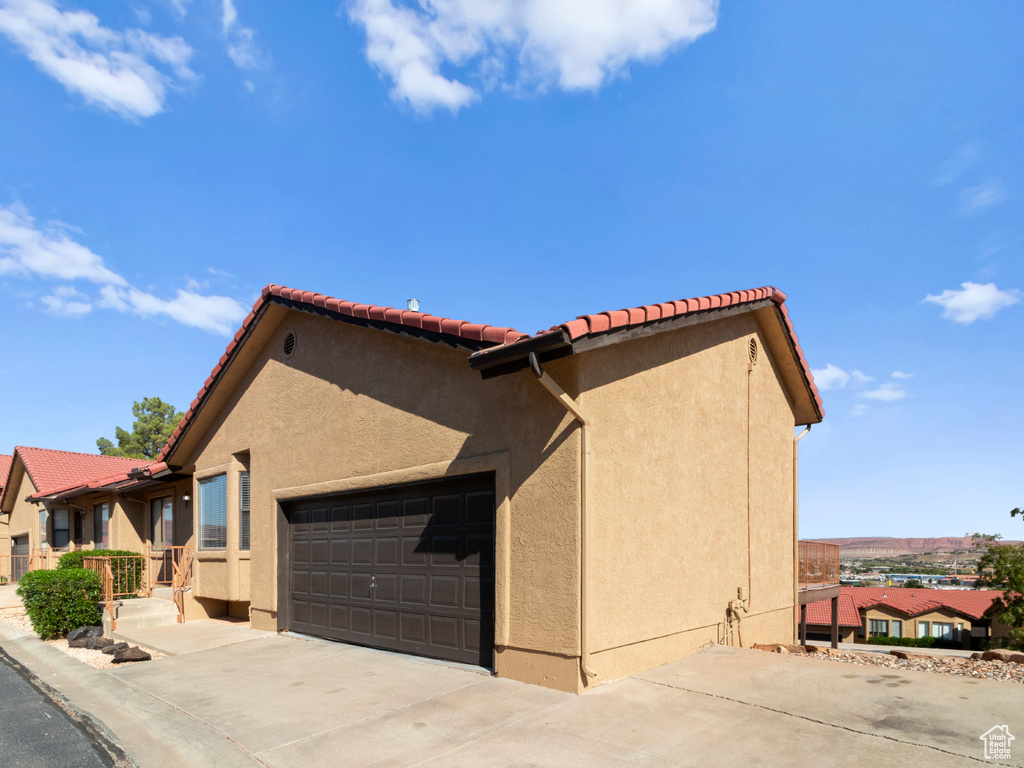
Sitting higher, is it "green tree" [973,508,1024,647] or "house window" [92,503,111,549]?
"house window" [92,503,111,549]

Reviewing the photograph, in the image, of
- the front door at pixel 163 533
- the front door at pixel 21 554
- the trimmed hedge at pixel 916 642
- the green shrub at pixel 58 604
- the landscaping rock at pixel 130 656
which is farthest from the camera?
the trimmed hedge at pixel 916 642

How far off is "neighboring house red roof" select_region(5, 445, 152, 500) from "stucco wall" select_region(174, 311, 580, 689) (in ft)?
43.8

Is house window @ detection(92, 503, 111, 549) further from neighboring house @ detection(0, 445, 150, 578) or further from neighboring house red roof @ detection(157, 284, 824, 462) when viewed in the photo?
neighboring house red roof @ detection(157, 284, 824, 462)

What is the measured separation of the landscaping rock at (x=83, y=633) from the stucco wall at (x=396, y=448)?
1967mm

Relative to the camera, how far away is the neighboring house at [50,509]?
73.0ft

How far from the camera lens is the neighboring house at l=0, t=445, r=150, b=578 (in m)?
22.3

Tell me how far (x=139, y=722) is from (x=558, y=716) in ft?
13.5

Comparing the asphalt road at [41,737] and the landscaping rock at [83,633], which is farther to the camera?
the landscaping rock at [83,633]

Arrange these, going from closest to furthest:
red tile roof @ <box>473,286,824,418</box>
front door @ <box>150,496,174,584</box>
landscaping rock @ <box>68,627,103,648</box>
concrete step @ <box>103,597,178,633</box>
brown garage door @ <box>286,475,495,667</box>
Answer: red tile roof @ <box>473,286,824,418</box> → brown garage door @ <box>286,475,495,667</box> → landscaping rock @ <box>68,627,103,648</box> → concrete step @ <box>103,597,178,633</box> → front door @ <box>150,496,174,584</box>

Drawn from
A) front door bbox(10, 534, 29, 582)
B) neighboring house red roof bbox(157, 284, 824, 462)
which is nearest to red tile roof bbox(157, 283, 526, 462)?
neighboring house red roof bbox(157, 284, 824, 462)

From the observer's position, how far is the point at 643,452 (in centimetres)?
800

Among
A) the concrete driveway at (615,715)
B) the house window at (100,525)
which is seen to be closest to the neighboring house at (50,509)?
the house window at (100,525)

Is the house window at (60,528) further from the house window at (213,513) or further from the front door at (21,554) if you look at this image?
the house window at (213,513)

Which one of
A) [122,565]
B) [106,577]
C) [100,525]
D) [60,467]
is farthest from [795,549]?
[60,467]
